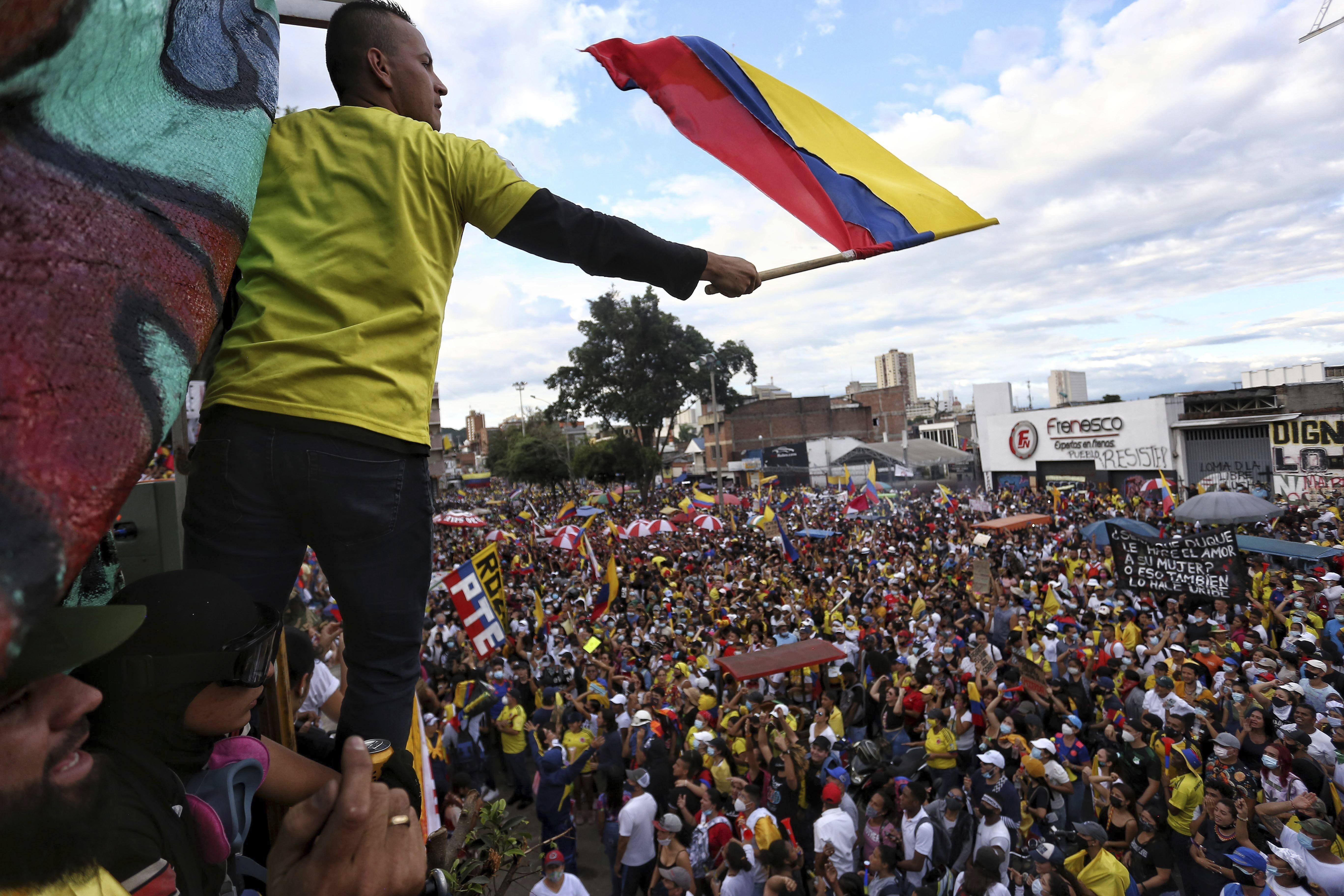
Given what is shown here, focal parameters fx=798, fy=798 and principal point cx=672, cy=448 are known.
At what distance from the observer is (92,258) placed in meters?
0.84

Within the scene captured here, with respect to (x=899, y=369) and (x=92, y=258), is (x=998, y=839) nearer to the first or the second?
(x=92, y=258)

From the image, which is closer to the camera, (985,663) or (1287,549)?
(985,663)

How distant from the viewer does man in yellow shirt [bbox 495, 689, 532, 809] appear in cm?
914

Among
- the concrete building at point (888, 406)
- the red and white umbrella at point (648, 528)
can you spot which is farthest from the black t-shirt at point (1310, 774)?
the concrete building at point (888, 406)

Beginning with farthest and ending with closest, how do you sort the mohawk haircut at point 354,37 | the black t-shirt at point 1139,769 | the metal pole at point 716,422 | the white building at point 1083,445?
the metal pole at point 716,422 < the white building at point 1083,445 < the black t-shirt at point 1139,769 < the mohawk haircut at point 354,37

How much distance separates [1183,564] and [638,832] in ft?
27.9

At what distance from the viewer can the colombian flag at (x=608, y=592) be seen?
13.7 metres

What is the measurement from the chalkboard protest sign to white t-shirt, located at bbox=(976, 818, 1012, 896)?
6.38 meters

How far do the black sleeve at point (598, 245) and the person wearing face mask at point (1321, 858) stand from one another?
5748 mm

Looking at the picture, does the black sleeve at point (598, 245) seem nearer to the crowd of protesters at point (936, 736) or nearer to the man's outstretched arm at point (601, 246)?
the man's outstretched arm at point (601, 246)

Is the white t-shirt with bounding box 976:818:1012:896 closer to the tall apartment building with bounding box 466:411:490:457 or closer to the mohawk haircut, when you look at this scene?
the mohawk haircut

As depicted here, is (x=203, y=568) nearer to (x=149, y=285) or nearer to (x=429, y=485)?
(x=429, y=485)

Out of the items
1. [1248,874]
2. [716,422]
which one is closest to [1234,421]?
[716,422]

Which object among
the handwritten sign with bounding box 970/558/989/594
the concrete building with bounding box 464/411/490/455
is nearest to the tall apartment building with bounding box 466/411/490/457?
the concrete building with bounding box 464/411/490/455
